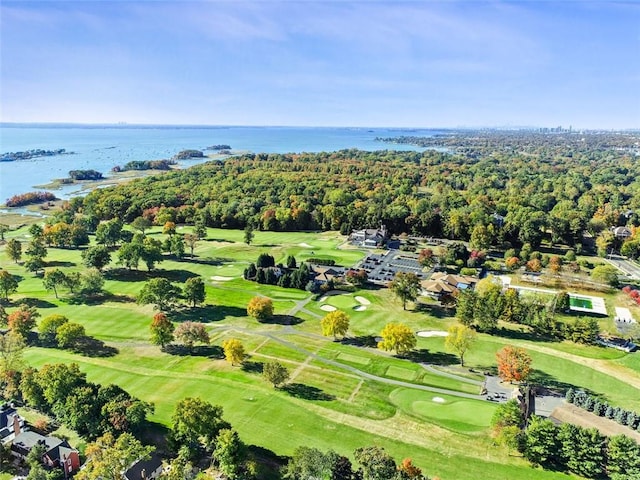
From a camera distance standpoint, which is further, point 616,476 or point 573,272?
point 573,272

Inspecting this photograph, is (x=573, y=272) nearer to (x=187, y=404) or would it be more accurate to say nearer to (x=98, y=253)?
(x=187, y=404)

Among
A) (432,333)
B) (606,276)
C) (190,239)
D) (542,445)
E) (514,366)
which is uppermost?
(190,239)

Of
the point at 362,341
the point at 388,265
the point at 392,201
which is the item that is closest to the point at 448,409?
the point at 362,341

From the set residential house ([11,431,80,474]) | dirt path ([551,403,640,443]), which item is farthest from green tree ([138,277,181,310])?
dirt path ([551,403,640,443])

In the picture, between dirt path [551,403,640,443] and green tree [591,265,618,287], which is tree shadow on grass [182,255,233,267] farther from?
green tree [591,265,618,287]

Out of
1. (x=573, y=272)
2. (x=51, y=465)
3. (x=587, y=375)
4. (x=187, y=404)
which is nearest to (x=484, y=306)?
(x=587, y=375)

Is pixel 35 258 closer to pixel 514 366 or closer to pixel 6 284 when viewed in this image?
pixel 6 284
